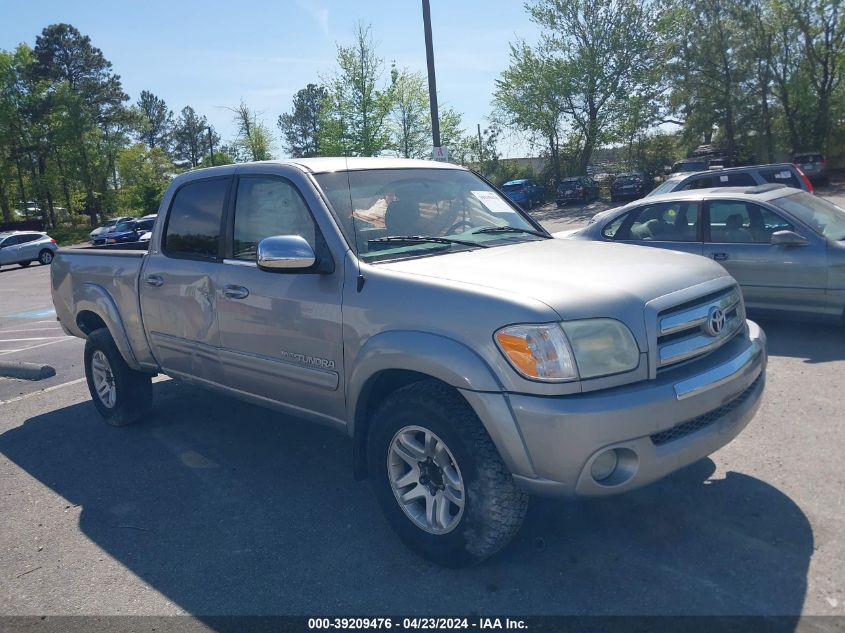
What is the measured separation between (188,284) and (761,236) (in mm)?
5764

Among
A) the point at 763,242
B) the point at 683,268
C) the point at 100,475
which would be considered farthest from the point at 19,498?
the point at 763,242

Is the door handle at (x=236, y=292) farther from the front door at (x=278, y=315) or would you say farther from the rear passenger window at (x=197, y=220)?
the rear passenger window at (x=197, y=220)

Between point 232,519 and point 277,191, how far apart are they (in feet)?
6.39

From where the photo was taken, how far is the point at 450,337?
3.18 meters

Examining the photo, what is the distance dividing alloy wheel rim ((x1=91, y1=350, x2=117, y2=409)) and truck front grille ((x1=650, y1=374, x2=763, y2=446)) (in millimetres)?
4479

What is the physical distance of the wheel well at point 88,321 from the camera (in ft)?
20.2

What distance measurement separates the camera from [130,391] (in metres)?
5.80

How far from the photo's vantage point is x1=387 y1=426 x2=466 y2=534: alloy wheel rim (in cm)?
329

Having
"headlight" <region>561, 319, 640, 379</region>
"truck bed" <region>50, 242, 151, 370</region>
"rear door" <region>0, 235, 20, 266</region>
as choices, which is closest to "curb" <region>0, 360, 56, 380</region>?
"truck bed" <region>50, 242, 151, 370</region>

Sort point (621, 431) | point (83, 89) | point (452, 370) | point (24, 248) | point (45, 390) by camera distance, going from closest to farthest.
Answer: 1. point (621, 431)
2. point (452, 370)
3. point (45, 390)
4. point (24, 248)
5. point (83, 89)

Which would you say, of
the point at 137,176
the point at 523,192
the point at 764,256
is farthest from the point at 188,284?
the point at 137,176

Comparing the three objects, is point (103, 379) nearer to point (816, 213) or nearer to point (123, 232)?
point (816, 213)

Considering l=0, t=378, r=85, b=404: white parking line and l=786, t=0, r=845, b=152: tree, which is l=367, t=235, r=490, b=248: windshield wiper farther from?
l=786, t=0, r=845, b=152: tree

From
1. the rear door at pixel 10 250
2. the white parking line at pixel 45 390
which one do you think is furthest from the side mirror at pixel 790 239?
the rear door at pixel 10 250
